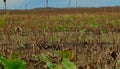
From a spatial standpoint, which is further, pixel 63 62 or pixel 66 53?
pixel 66 53

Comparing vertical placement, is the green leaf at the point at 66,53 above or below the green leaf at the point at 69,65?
above

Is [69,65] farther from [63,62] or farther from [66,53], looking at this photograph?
[66,53]

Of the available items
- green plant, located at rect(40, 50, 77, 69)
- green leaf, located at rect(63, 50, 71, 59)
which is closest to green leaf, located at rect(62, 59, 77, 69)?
green plant, located at rect(40, 50, 77, 69)

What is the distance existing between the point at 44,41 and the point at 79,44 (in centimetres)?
39

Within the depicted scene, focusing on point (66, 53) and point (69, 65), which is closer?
point (69, 65)

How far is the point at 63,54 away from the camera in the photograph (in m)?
2.12

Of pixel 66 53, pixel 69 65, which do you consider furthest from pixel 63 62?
pixel 66 53

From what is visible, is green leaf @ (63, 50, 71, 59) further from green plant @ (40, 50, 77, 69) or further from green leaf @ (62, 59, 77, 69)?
green leaf @ (62, 59, 77, 69)

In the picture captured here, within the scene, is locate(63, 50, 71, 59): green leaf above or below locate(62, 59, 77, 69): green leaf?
above

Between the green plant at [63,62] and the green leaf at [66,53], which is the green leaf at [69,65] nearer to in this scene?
the green plant at [63,62]

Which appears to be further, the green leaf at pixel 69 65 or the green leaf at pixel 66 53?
the green leaf at pixel 66 53

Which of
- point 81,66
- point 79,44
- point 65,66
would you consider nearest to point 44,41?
point 79,44

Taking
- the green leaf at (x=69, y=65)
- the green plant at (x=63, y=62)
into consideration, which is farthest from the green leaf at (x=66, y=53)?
the green leaf at (x=69, y=65)

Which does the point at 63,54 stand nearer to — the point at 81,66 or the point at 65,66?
the point at 65,66
